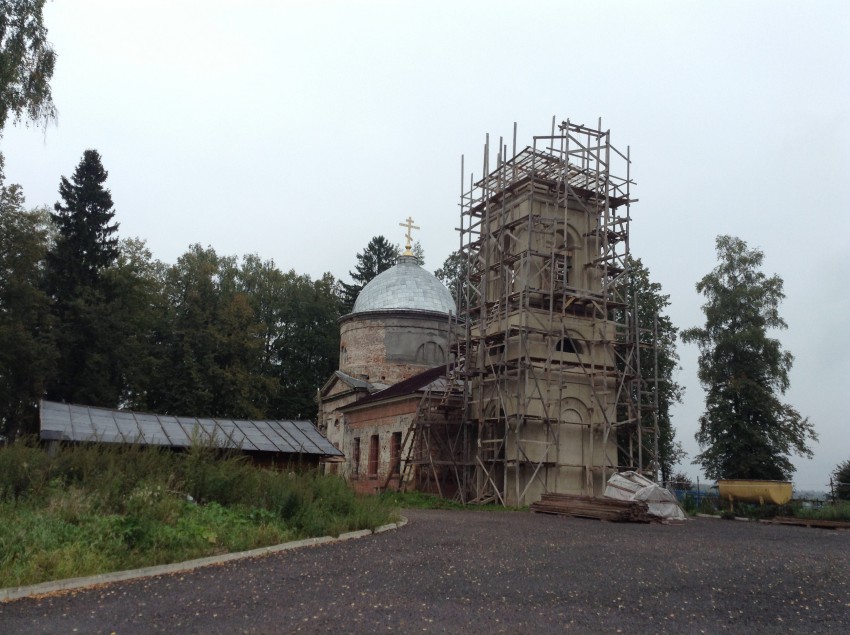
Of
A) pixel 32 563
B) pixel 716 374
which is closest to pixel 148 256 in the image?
pixel 716 374

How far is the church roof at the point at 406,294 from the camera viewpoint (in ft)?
132

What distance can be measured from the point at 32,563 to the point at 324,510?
19.4 feet

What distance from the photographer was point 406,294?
133 ft

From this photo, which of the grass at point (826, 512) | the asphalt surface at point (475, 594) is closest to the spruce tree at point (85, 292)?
the asphalt surface at point (475, 594)

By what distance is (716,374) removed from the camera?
36406mm

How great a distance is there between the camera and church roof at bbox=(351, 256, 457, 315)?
40281mm

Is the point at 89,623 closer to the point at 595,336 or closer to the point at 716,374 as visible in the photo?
the point at 595,336

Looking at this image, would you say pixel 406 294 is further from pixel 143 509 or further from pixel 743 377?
pixel 143 509

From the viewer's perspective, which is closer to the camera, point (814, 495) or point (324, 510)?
point (324, 510)

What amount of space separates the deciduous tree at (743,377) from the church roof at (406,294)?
12.6 m

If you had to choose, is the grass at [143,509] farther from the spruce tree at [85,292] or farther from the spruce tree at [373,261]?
the spruce tree at [373,261]

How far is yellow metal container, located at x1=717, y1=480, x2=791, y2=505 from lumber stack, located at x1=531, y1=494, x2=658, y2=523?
7.50 m

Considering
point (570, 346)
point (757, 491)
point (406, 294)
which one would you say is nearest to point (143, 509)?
point (570, 346)

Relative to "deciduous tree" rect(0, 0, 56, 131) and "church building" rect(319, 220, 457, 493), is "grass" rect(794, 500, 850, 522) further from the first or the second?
"deciduous tree" rect(0, 0, 56, 131)
